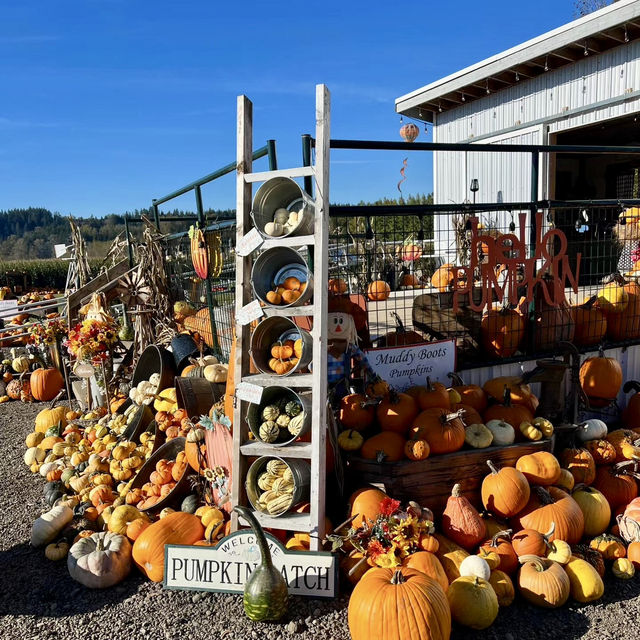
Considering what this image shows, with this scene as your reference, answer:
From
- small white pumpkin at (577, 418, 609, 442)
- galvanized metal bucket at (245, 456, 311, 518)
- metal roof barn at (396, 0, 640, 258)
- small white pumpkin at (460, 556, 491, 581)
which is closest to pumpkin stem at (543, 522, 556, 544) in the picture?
small white pumpkin at (460, 556, 491, 581)

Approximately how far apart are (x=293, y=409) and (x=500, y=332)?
82.5 inches

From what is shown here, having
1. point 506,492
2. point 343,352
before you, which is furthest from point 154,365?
point 506,492

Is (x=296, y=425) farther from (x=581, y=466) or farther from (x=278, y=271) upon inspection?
(x=581, y=466)

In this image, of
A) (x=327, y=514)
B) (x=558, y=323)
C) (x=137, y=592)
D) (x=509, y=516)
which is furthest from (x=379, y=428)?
(x=558, y=323)

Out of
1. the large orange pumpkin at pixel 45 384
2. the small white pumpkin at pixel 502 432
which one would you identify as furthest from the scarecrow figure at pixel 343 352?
the large orange pumpkin at pixel 45 384

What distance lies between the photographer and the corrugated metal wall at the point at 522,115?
29.9 feet

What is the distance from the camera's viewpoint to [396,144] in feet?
11.9

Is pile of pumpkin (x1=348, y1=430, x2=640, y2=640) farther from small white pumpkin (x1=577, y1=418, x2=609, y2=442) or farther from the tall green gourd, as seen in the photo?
the tall green gourd

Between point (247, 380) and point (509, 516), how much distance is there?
5.45 feet

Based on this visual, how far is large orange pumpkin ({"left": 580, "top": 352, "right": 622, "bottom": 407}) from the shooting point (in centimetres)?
443

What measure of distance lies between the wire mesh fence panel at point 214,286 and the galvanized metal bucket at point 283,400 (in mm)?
2274

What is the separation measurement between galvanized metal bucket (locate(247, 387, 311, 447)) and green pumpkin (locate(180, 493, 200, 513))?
819 mm

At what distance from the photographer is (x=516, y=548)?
2979 mm

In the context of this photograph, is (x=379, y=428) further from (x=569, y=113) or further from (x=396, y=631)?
(x=569, y=113)
